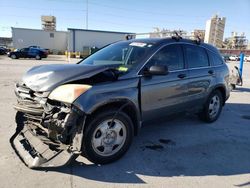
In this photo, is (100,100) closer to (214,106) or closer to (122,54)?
(122,54)

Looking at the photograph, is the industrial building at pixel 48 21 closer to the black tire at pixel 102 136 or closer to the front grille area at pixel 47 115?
the front grille area at pixel 47 115

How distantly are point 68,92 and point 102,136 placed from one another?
2.77 ft

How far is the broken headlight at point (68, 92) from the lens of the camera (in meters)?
2.94

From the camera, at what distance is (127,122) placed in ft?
11.7

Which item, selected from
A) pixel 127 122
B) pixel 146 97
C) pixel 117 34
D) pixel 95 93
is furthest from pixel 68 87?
pixel 117 34

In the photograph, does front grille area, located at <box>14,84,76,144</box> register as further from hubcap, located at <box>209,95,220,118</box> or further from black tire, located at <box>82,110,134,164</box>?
hubcap, located at <box>209,95,220,118</box>

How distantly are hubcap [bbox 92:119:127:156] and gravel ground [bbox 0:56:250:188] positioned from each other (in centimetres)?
23

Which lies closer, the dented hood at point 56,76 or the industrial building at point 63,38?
the dented hood at point 56,76

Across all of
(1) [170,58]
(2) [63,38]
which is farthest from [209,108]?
(2) [63,38]

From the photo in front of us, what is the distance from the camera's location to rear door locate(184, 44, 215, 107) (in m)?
4.68

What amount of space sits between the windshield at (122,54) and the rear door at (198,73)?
108 cm

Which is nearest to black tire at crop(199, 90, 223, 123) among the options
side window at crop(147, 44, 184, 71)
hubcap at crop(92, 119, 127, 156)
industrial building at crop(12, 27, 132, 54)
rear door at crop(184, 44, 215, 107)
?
rear door at crop(184, 44, 215, 107)

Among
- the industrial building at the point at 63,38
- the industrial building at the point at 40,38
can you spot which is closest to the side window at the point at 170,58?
the industrial building at the point at 63,38

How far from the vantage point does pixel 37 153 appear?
328 centimetres
